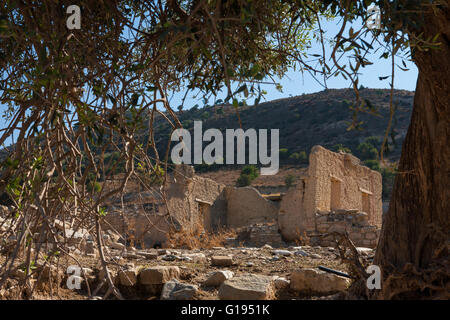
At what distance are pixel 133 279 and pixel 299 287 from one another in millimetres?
1923

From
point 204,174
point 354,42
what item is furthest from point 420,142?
point 204,174

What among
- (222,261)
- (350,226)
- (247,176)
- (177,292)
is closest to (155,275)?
(177,292)

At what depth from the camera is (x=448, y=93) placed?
3141mm

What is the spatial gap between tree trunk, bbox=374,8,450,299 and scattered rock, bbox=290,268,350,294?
1.43m

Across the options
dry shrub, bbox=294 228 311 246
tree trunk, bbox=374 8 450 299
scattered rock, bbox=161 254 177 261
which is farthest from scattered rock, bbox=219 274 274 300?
dry shrub, bbox=294 228 311 246

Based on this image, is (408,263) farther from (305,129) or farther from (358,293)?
(305,129)

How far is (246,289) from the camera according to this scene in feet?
14.1

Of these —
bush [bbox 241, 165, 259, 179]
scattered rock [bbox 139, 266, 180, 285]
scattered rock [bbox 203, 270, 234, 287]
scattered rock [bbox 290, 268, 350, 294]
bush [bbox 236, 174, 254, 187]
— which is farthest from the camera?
bush [bbox 241, 165, 259, 179]

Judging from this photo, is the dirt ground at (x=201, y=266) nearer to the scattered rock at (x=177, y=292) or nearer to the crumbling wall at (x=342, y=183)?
the scattered rock at (x=177, y=292)

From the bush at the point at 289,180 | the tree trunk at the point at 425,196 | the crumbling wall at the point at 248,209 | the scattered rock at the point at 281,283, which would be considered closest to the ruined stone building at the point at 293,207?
the crumbling wall at the point at 248,209

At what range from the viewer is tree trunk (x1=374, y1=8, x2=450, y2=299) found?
3.13 meters

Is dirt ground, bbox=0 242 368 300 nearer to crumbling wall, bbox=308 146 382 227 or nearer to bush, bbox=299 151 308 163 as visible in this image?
crumbling wall, bbox=308 146 382 227

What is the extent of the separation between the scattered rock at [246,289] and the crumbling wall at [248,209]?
12.4 meters

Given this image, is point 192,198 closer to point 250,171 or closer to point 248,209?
point 248,209
